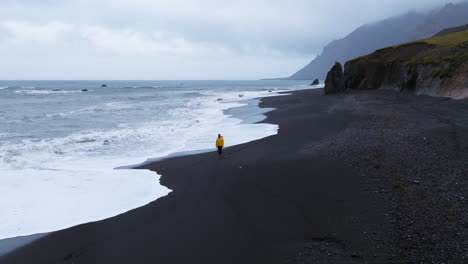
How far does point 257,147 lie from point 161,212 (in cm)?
883

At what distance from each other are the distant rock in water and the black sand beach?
44754 mm

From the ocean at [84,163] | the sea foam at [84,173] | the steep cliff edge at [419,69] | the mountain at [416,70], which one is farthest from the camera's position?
the mountain at [416,70]

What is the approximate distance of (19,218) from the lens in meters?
10.1

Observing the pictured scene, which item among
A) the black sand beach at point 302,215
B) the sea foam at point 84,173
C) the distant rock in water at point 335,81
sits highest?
the distant rock in water at point 335,81

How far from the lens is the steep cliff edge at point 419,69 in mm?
33406

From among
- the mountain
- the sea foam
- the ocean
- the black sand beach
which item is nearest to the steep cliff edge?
the mountain

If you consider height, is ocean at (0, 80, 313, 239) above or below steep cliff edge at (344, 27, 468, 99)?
below

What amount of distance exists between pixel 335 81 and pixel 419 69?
746 inches

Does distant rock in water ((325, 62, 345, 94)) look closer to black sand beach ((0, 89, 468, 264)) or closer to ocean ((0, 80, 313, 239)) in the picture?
ocean ((0, 80, 313, 239))

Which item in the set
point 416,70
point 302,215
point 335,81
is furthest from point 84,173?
point 335,81

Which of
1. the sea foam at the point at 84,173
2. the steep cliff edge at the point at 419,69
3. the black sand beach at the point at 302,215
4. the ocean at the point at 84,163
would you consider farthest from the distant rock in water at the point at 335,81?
the black sand beach at the point at 302,215

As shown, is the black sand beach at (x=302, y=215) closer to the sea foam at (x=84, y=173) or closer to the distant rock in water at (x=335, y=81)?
the sea foam at (x=84, y=173)

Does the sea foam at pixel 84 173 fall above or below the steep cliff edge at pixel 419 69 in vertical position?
below

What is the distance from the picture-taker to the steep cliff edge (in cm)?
3341
